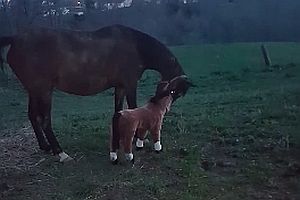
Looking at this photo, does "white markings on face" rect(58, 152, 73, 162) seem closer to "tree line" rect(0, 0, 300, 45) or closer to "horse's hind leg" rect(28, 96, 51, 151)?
"horse's hind leg" rect(28, 96, 51, 151)

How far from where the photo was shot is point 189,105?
1146cm


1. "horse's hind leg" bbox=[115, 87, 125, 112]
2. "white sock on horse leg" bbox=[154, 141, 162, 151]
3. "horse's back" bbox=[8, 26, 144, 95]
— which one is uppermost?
"horse's back" bbox=[8, 26, 144, 95]

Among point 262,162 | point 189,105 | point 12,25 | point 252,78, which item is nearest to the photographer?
point 262,162

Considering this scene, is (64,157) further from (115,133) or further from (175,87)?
(175,87)

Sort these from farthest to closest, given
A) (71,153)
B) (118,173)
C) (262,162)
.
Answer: (71,153), (262,162), (118,173)

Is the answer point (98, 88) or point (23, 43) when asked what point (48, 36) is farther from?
point (98, 88)

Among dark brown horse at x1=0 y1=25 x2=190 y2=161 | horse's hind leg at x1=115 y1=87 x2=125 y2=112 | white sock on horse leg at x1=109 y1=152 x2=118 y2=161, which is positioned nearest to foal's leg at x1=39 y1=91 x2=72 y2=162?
dark brown horse at x1=0 y1=25 x2=190 y2=161

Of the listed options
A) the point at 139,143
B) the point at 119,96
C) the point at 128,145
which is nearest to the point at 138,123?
the point at 128,145

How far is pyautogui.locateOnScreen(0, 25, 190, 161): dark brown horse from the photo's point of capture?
6316 mm

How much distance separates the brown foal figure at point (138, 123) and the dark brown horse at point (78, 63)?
326 mm

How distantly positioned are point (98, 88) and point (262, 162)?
80.3 inches

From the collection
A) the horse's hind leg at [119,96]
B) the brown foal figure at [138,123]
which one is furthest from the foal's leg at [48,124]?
the horse's hind leg at [119,96]

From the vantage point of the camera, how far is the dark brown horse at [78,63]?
20.7 feet

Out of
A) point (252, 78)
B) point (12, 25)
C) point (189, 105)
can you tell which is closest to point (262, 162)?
point (189, 105)
